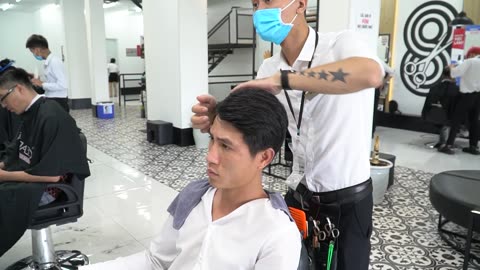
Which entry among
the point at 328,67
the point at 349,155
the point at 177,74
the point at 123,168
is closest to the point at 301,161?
the point at 349,155

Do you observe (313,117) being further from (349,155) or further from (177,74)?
(177,74)

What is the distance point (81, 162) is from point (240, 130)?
54.8 inches

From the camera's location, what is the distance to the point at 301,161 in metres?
1.27

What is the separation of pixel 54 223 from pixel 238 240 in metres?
1.38

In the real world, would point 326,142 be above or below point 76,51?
below

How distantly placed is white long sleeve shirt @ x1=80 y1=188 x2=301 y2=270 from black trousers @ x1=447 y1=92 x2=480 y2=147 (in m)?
5.43

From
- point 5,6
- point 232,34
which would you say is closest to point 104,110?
point 232,34

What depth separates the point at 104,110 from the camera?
8.25 metres

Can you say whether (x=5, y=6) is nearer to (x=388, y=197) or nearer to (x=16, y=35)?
(x=16, y=35)

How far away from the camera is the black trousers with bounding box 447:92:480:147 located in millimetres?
5555

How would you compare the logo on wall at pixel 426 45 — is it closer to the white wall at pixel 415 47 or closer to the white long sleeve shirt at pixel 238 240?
the white wall at pixel 415 47

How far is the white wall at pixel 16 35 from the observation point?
49.6 feet

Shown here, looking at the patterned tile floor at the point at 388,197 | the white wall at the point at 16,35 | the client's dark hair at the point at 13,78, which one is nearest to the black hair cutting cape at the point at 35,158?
the client's dark hair at the point at 13,78

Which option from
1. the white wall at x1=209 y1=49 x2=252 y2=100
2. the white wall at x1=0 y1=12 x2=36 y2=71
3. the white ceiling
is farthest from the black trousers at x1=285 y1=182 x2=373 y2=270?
the white wall at x1=0 y1=12 x2=36 y2=71
